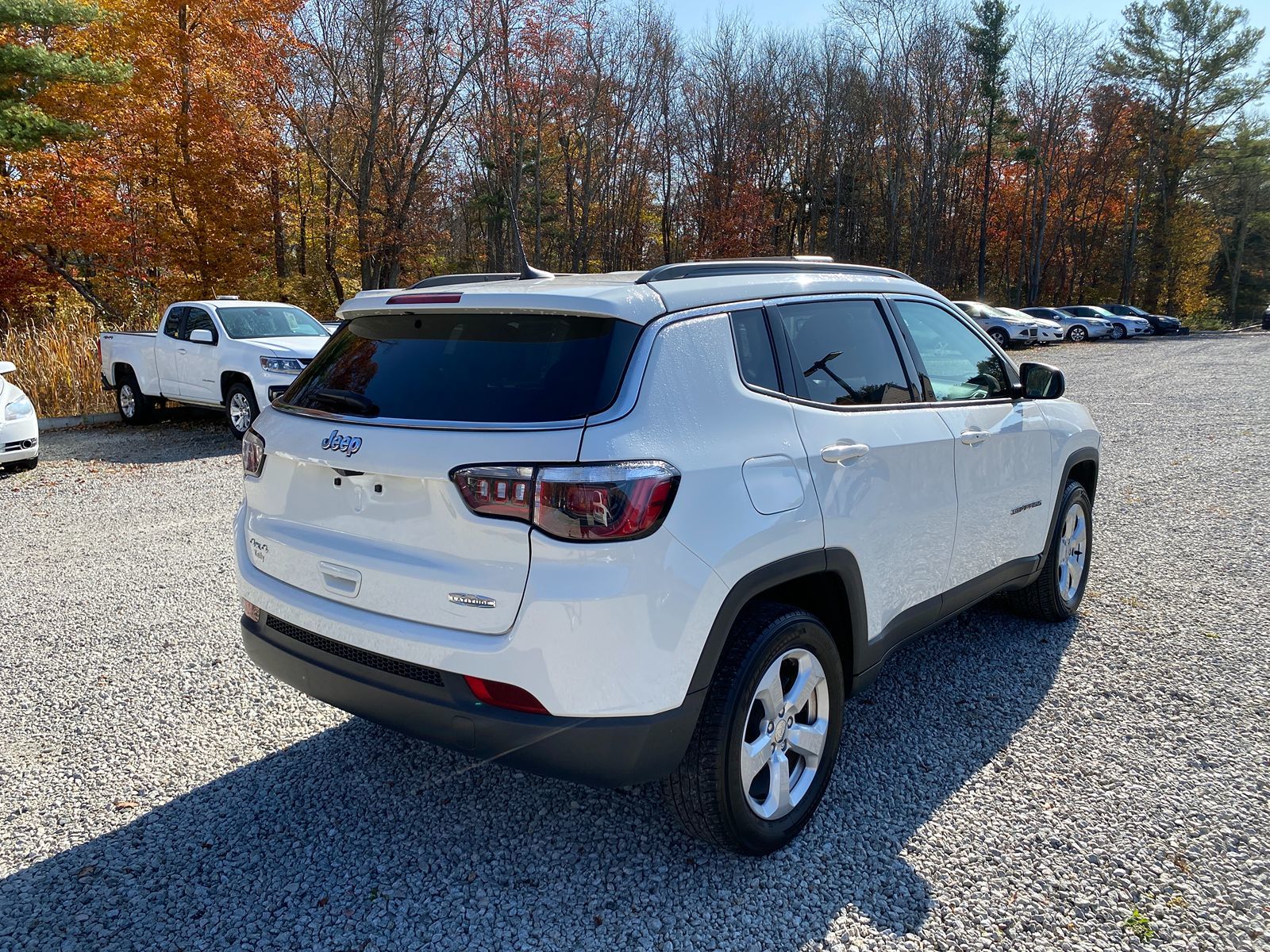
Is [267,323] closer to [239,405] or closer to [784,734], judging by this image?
[239,405]

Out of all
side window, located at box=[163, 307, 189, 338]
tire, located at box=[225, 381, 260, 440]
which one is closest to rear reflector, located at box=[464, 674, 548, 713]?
tire, located at box=[225, 381, 260, 440]

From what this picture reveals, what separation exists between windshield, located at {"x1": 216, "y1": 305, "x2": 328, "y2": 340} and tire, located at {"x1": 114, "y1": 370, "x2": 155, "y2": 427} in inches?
85.2

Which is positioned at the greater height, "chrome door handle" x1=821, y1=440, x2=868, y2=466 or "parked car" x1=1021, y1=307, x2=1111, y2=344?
"parked car" x1=1021, y1=307, x2=1111, y2=344

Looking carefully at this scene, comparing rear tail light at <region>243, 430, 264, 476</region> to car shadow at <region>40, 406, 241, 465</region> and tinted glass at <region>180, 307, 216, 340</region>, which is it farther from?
tinted glass at <region>180, 307, 216, 340</region>

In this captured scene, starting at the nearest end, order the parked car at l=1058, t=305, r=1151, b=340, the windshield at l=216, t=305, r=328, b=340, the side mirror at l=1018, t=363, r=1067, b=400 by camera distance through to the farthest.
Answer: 1. the side mirror at l=1018, t=363, r=1067, b=400
2. the windshield at l=216, t=305, r=328, b=340
3. the parked car at l=1058, t=305, r=1151, b=340

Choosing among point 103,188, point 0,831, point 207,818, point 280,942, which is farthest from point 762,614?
point 103,188

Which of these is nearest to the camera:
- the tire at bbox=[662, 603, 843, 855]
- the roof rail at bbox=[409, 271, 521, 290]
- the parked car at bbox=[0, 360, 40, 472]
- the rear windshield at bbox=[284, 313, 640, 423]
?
the rear windshield at bbox=[284, 313, 640, 423]

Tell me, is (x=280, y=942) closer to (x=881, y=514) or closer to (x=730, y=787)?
(x=730, y=787)

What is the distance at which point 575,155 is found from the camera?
36156 millimetres

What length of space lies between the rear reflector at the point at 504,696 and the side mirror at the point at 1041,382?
118 inches

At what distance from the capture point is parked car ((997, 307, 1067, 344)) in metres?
33.4

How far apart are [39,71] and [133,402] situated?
963 cm

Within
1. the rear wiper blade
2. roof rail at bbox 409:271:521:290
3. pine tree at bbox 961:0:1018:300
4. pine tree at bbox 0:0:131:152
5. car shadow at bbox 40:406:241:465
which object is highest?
pine tree at bbox 961:0:1018:300

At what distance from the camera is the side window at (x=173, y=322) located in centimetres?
1230
